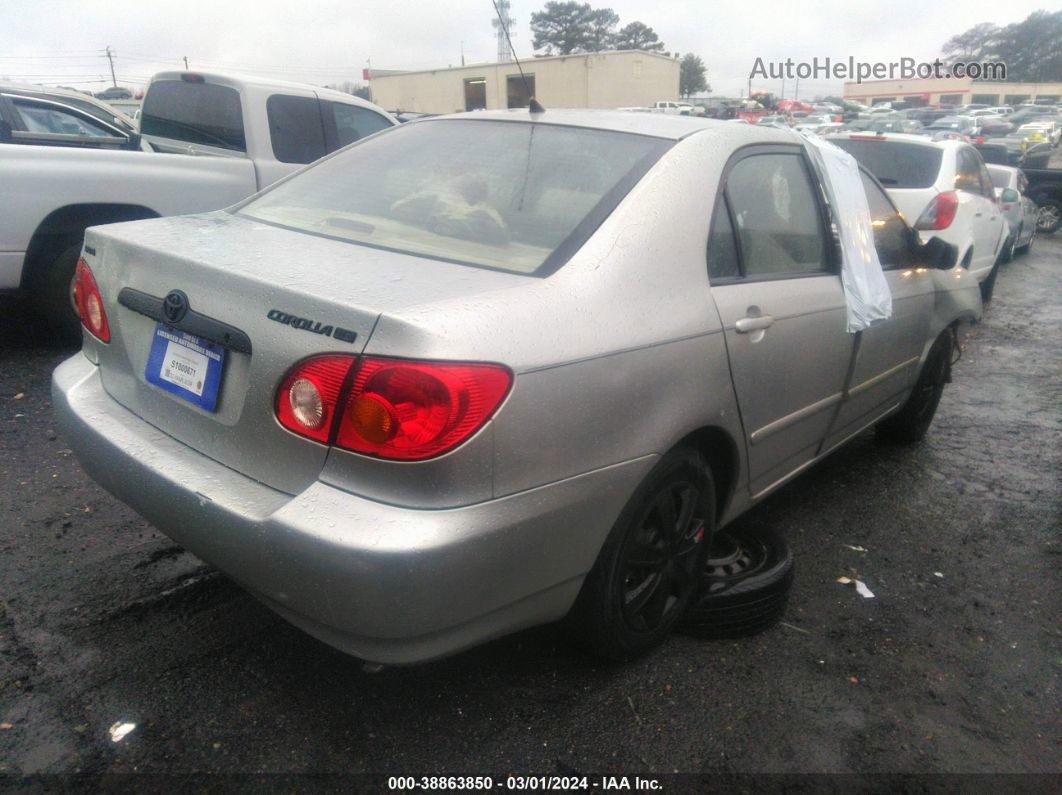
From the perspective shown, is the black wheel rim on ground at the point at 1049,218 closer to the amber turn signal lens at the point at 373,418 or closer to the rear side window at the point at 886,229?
the rear side window at the point at 886,229

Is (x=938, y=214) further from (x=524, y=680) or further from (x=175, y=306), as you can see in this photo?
(x=175, y=306)

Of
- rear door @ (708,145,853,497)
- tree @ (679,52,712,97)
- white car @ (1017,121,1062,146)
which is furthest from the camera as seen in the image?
tree @ (679,52,712,97)

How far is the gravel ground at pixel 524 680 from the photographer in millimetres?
2143

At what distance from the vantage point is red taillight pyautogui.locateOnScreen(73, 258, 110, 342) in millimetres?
2416

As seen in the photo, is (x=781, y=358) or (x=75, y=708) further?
(x=781, y=358)

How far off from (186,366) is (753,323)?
5.28ft

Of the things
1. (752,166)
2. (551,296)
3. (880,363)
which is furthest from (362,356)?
(880,363)

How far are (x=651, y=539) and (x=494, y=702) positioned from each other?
634 millimetres

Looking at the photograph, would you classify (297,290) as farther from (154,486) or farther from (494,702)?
(494,702)

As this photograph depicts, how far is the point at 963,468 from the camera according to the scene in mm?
4348

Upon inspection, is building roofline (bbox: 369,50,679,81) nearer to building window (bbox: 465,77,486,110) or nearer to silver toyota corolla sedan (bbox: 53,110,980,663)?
building window (bbox: 465,77,486,110)

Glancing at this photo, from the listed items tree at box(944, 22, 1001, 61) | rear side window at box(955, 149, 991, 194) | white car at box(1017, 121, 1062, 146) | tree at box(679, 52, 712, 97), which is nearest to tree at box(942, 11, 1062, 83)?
tree at box(944, 22, 1001, 61)

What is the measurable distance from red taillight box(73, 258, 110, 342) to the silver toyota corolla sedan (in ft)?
0.04

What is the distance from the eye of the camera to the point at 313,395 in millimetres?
1838
